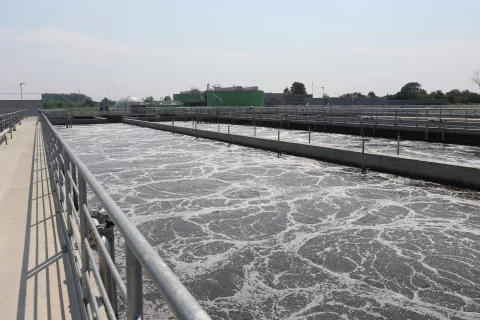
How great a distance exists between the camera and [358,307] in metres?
6.66

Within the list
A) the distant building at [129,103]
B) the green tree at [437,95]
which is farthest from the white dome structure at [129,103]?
the green tree at [437,95]

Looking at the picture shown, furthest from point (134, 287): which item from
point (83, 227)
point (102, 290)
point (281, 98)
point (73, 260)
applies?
point (281, 98)

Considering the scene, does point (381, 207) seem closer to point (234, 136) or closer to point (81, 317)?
A: point (81, 317)

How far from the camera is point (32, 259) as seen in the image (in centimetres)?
455

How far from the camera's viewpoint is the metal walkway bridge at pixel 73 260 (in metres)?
1.40

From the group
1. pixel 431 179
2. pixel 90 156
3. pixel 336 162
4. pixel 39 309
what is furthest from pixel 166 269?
pixel 90 156

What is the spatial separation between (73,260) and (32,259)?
0.78 metres

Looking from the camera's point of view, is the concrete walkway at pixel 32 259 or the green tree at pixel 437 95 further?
the green tree at pixel 437 95

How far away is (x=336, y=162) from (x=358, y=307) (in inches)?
530

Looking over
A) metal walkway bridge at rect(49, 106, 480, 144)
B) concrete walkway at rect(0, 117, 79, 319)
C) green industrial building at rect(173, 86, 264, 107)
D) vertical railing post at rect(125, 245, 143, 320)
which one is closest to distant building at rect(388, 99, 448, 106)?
metal walkway bridge at rect(49, 106, 480, 144)

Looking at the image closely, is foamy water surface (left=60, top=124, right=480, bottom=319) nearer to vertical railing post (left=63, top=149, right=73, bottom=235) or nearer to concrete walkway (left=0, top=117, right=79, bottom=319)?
concrete walkway (left=0, top=117, right=79, bottom=319)

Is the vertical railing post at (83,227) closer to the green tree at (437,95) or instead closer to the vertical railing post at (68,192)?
the vertical railing post at (68,192)

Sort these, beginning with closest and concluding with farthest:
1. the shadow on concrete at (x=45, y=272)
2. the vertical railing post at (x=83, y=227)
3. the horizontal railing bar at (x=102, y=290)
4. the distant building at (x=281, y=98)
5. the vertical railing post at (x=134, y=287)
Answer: the vertical railing post at (x=134, y=287) → the horizontal railing bar at (x=102, y=290) → the vertical railing post at (x=83, y=227) → the shadow on concrete at (x=45, y=272) → the distant building at (x=281, y=98)

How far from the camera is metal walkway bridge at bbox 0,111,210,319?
140 centimetres
